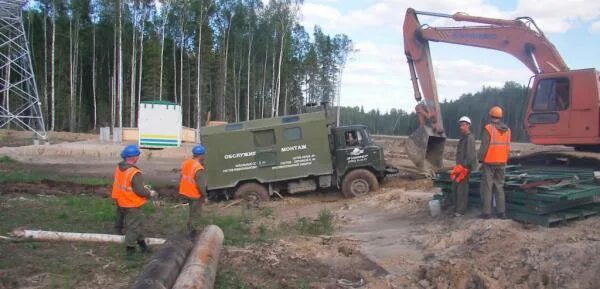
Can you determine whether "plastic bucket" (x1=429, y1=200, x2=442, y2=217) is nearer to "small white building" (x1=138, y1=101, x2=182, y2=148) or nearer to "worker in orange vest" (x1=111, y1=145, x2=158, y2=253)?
"worker in orange vest" (x1=111, y1=145, x2=158, y2=253)

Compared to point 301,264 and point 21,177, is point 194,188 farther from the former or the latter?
point 21,177

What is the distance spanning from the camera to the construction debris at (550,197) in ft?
27.3

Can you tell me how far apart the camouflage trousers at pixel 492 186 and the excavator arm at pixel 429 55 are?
5687 millimetres

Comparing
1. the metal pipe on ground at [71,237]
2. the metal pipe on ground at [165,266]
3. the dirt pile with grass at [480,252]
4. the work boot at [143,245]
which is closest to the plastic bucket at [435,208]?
the dirt pile with grass at [480,252]

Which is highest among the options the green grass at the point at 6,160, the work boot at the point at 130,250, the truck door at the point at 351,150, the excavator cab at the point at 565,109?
the excavator cab at the point at 565,109

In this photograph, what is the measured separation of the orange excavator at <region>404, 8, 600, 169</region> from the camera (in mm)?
11828

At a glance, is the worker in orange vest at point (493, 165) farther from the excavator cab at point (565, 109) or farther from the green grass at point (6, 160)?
the green grass at point (6, 160)

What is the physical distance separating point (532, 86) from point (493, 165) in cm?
443

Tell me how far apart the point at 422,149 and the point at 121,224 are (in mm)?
9448

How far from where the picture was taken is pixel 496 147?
9.06 meters

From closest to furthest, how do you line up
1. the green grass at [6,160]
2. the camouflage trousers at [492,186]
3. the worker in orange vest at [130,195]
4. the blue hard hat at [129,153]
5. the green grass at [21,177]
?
the worker in orange vest at [130,195], the blue hard hat at [129,153], the camouflage trousers at [492,186], the green grass at [21,177], the green grass at [6,160]

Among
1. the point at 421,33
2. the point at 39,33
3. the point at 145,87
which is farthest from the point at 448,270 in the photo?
the point at 39,33

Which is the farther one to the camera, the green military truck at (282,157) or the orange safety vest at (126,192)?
the green military truck at (282,157)

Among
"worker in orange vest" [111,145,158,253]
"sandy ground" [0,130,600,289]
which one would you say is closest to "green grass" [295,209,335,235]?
"sandy ground" [0,130,600,289]
